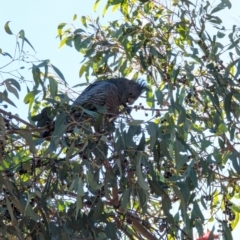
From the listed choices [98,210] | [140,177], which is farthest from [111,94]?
[140,177]

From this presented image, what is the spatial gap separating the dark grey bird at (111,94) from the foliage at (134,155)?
0.27 feet

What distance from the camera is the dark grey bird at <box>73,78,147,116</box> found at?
320 cm

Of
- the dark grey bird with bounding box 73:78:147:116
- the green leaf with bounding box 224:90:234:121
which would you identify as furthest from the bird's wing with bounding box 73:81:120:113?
the green leaf with bounding box 224:90:234:121

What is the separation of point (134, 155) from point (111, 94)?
0.67 metres

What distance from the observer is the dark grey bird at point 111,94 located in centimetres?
320

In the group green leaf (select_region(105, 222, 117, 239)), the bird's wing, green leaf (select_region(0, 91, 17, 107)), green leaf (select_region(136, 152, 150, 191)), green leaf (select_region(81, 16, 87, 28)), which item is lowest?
green leaf (select_region(105, 222, 117, 239))

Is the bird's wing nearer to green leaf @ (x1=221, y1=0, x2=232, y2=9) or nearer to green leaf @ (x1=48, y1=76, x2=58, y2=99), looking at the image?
green leaf @ (x1=48, y1=76, x2=58, y2=99)

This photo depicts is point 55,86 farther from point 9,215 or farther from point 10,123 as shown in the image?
point 9,215

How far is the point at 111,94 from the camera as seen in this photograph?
333 cm

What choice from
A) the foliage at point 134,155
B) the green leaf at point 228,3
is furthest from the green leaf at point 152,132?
the green leaf at point 228,3

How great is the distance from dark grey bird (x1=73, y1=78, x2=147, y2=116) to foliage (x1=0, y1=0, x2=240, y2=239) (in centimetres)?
8

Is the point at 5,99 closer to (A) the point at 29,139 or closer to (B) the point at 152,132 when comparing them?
(A) the point at 29,139

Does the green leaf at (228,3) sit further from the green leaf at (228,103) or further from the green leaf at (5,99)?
the green leaf at (5,99)

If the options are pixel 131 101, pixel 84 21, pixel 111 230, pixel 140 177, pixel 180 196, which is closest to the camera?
pixel 140 177
